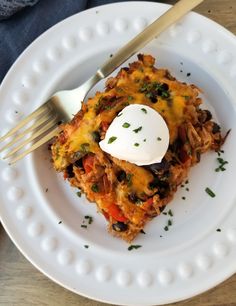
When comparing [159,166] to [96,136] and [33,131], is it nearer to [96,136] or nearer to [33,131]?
[96,136]

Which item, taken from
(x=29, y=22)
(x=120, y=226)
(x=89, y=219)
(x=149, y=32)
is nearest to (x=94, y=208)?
(x=89, y=219)

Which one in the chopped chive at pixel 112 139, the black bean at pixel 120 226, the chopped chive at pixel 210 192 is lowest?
the chopped chive at pixel 210 192

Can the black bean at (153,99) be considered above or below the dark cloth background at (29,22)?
below

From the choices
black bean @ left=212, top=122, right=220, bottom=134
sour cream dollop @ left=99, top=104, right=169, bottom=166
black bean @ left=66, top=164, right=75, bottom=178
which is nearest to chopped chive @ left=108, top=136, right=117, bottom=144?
sour cream dollop @ left=99, top=104, right=169, bottom=166

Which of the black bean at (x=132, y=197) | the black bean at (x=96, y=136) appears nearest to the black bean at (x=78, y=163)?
the black bean at (x=96, y=136)

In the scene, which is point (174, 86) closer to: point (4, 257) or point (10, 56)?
point (10, 56)

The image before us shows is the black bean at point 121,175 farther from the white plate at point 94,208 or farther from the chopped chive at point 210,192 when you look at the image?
the chopped chive at point 210,192

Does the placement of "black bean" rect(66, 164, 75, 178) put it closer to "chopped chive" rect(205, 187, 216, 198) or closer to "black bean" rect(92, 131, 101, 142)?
"black bean" rect(92, 131, 101, 142)
